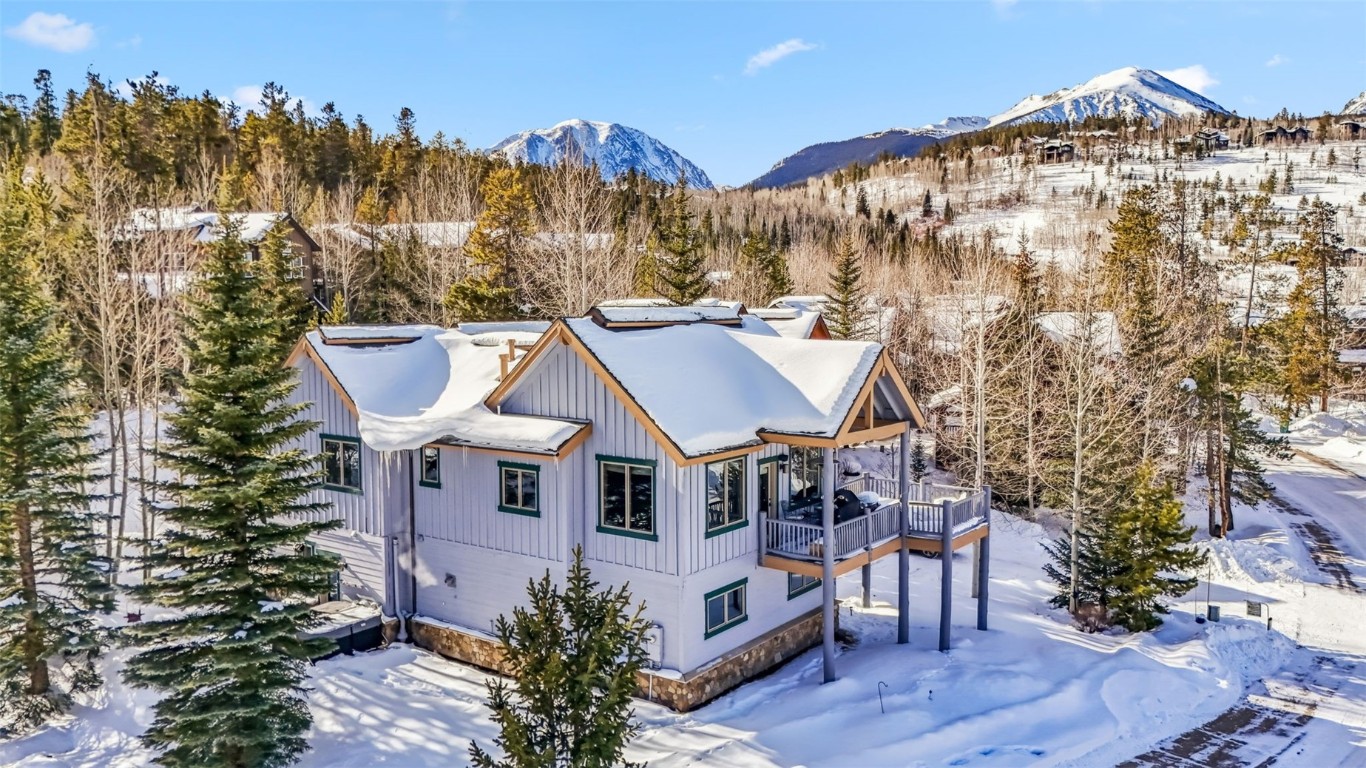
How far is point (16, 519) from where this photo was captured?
14586 mm

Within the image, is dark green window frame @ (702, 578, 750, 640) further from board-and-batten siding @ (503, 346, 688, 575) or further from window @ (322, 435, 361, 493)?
window @ (322, 435, 361, 493)

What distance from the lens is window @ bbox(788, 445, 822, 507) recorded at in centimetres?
1747

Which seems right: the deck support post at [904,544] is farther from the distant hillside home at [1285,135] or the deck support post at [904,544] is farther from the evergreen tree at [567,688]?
the distant hillside home at [1285,135]

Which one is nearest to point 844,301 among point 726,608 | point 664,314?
point 664,314

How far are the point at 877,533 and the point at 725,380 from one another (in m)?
4.56

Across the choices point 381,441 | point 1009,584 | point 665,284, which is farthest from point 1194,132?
point 381,441

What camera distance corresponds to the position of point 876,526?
54.4 feet

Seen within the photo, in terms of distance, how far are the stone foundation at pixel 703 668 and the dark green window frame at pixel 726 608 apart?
52 centimetres

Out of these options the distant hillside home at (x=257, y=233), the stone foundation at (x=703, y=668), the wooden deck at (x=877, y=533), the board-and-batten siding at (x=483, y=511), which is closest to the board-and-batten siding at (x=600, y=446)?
the board-and-batten siding at (x=483, y=511)

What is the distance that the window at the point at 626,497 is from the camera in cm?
1442

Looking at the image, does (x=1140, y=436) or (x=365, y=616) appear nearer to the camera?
(x=365, y=616)

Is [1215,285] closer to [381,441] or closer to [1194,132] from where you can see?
[381,441]

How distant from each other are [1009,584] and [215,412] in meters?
20.2

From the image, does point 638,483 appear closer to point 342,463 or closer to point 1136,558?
point 342,463
